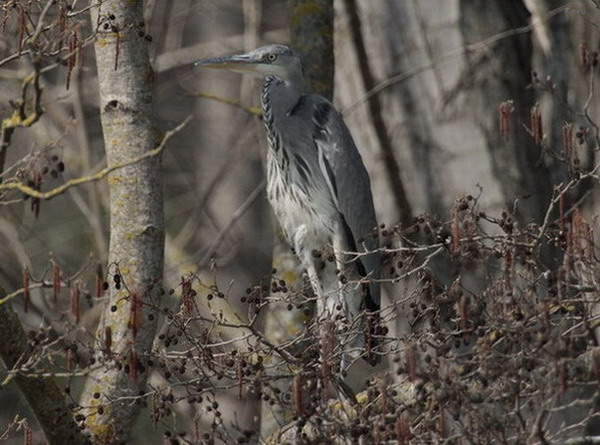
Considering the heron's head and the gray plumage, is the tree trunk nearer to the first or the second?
the gray plumage

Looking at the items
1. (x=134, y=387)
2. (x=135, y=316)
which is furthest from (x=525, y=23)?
(x=135, y=316)

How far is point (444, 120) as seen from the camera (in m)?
8.17

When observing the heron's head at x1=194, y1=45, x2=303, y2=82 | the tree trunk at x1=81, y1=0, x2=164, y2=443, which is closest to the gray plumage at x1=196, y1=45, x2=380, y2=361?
the heron's head at x1=194, y1=45, x2=303, y2=82

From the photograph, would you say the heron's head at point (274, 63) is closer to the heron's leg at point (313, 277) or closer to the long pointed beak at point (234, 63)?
the long pointed beak at point (234, 63)

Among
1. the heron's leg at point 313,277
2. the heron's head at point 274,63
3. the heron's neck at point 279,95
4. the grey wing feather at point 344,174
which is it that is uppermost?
the heron's head at point 274,63

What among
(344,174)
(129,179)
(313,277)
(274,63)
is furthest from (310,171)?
(129,179)

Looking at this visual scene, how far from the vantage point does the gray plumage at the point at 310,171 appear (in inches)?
243

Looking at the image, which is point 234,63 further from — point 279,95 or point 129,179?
point 129,179

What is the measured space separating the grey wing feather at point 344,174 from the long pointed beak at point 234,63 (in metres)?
0.36

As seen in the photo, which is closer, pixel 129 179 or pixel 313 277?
pixel 129 179

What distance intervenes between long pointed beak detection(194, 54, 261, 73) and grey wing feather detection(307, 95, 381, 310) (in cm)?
36

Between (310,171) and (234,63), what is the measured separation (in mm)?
620

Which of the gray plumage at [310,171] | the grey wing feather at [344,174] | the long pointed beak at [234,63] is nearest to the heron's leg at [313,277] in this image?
the gray plumage at [310,171]

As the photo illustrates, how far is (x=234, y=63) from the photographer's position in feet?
20.7
